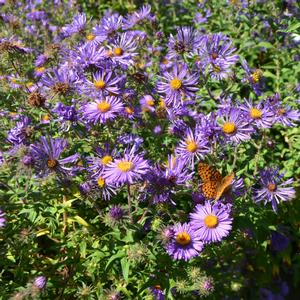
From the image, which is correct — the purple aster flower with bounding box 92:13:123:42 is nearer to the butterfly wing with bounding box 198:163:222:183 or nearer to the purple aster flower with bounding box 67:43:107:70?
the purple aster flower with bounding box 67:43:107:70

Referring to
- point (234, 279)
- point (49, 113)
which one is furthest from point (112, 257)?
point (234, 279)

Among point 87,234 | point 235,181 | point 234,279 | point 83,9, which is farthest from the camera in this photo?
point 83,9

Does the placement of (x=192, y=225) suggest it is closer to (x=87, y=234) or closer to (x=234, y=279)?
(x=87, y=234)

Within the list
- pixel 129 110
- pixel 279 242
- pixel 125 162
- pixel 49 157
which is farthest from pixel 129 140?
pixel 279 242

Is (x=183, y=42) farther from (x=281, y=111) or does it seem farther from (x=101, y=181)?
(x=101, y=181)

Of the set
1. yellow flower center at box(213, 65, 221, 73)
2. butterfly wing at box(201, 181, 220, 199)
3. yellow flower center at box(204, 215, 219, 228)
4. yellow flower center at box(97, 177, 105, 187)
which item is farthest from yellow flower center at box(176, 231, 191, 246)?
yellow flower center at box(213, 65, 221, 73)
